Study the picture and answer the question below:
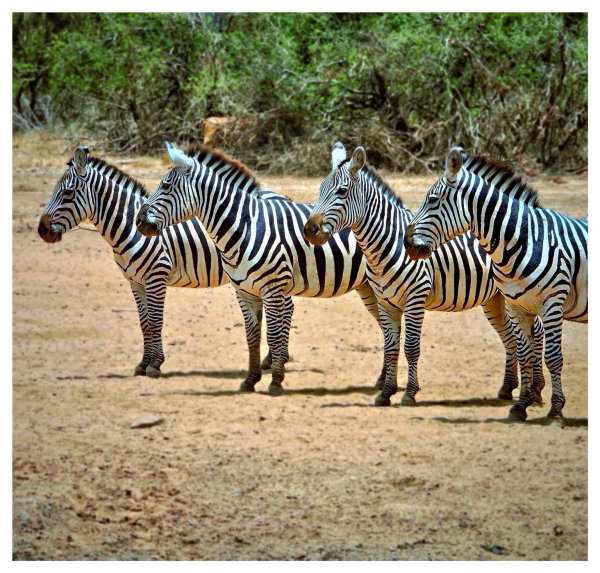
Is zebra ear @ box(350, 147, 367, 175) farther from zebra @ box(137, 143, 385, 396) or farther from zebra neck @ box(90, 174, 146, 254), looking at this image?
zebra neck @ box(90, 174, 146, 254)

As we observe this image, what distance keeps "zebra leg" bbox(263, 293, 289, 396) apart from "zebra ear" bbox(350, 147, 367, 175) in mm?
1194

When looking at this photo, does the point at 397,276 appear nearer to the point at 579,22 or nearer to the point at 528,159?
the point at 528,159

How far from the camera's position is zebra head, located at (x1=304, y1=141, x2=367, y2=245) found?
6.20m

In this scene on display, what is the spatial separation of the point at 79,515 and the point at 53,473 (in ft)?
1.44

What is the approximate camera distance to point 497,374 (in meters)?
7.39

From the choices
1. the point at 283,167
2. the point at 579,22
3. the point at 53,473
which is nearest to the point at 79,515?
the point at 53,473

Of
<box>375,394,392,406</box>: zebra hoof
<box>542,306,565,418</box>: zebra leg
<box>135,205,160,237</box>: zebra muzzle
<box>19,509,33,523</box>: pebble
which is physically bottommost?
<box>19,509,33,523</box>: pebble

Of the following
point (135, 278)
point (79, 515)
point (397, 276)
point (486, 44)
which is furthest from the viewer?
point (486, 44)

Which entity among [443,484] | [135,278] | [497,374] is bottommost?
[443,484]

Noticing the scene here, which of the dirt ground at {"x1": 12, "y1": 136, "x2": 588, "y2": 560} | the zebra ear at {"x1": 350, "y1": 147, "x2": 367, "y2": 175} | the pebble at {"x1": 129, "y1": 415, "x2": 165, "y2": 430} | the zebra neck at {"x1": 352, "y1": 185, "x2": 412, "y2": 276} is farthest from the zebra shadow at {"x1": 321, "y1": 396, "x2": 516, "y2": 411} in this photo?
the zebra ear at {"x1": 350, "y1": 147, "x2": 367, "y2": 175}

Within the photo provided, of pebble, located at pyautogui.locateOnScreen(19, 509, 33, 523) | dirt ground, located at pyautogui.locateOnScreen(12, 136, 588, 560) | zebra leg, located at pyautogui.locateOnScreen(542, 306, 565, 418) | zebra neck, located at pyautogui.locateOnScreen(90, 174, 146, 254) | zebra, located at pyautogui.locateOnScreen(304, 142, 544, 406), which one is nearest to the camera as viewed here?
dirt ground, located at pyautogui.locateOnScreen(12, 136, 588, 560)

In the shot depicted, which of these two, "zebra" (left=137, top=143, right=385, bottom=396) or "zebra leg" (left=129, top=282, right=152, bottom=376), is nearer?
"zebra" (left=137, top=143, right=385, bottom=396)

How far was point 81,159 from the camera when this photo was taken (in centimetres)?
696

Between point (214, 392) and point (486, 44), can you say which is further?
point (486, 44)
